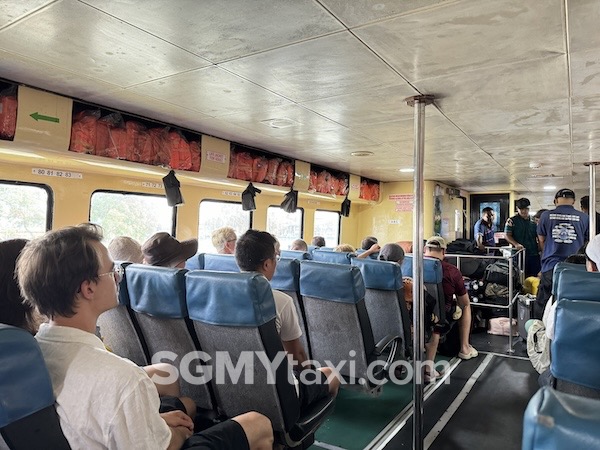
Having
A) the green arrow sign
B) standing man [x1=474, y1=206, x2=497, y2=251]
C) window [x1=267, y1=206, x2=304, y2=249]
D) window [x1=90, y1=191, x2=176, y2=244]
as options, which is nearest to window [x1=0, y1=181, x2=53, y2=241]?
window [x1=90, y1=191, x2=176, y2=244]

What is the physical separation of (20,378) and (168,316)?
0.98 meters

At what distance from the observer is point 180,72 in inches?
97.3

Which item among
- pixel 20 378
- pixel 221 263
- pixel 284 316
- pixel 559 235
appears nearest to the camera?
pixel 20 378

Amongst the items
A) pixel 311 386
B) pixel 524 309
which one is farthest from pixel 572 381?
pixel 524 309

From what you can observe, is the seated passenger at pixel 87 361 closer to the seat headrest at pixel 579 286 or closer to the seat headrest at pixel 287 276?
the seat headrest at pixel 287 276

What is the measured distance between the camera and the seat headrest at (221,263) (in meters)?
2.96

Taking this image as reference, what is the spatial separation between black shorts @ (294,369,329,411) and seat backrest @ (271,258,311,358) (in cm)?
57

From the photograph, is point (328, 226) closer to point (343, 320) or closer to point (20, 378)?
point (343, 320)

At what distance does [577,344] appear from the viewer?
126 cm

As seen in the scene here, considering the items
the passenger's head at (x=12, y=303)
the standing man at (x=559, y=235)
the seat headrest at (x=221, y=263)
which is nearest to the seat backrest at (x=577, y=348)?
the passenger's head at (x=12, y=303)

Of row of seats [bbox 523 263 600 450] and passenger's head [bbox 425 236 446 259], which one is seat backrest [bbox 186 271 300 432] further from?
passenger's head [bbox 425 236 446 259]

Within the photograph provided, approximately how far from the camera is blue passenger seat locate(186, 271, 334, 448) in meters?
1.63

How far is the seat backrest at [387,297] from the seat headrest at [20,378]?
2160 millimetres

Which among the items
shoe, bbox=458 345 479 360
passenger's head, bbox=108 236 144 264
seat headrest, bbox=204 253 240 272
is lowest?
shoe, bbox=458 345 479 360
